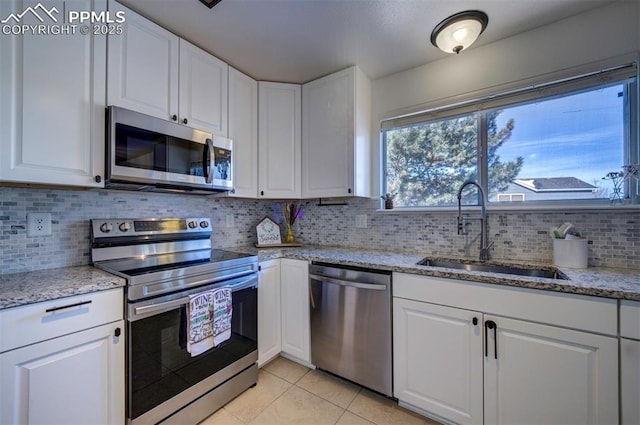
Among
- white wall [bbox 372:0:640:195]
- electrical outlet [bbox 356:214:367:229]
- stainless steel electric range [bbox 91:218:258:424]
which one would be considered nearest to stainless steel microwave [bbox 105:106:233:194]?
stainless steel electric range [bbox 91:218:258:424]

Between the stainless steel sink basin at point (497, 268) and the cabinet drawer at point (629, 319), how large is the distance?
27cm

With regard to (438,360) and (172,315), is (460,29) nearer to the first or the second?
(438,360)

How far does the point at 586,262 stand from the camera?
1.42 meters

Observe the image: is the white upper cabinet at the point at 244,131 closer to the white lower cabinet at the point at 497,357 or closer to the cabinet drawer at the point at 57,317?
the cabinet drawer at the point at 57,317

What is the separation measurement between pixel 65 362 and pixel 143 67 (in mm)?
1546

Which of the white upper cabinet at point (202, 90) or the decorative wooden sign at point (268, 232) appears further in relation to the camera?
the decorative wooden sign at point (268, 232)

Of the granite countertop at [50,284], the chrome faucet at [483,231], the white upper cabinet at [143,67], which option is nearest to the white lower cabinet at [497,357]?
the chrome faucet at [483,231]

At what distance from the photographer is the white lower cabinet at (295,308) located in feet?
6.33

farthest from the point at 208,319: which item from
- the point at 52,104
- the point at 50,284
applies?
the point at 52,104

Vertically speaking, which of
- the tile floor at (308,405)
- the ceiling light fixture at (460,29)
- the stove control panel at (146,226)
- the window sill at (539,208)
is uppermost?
the ceiling light fixture at (460,29)

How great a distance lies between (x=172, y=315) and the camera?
1.33 metres

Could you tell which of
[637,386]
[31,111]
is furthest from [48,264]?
[637,386]

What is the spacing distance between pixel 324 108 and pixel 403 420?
2.26m

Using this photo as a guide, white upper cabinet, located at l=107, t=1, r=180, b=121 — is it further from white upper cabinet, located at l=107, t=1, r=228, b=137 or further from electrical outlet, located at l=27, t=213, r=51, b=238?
electrical outlet, located at l=27, t=213, r=51, b=238
